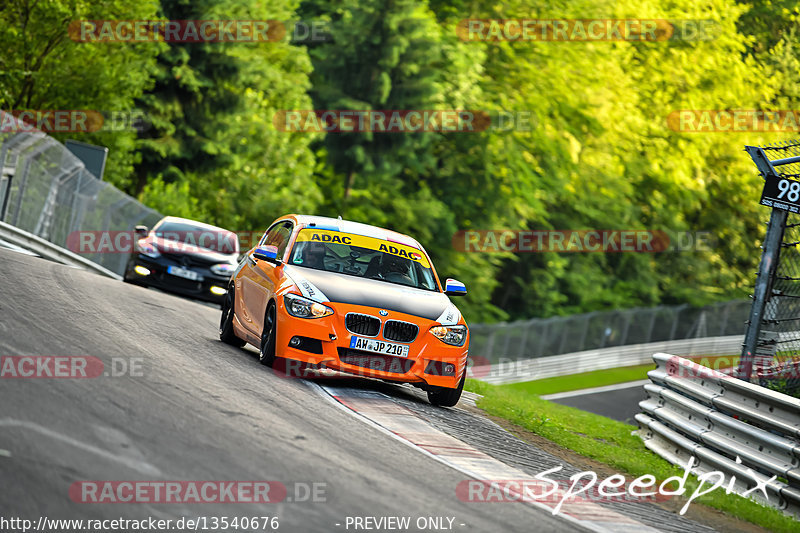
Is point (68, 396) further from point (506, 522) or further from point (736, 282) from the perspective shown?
point (736, 282)

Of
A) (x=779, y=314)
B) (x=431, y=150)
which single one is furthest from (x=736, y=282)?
(x=779, y=314)

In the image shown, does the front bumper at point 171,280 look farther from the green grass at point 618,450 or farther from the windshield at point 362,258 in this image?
the windshield at point 362,258

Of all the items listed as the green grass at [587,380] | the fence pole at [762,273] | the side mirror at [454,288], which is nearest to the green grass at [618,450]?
the fence pole at [762,273]

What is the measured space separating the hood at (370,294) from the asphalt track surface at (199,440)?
3.05 feet

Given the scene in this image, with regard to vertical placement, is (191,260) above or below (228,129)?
below

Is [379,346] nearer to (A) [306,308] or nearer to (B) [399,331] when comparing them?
(B) [399,331]

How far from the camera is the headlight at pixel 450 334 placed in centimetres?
1139

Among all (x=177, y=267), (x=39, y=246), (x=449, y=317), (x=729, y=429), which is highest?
(x=449, y=317)

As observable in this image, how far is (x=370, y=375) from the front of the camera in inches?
440

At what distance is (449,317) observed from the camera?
11633 millimetres

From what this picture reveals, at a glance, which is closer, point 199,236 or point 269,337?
point 269,337

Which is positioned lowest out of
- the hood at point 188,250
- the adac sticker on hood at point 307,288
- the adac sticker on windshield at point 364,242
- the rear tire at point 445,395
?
the hood at point 188,250

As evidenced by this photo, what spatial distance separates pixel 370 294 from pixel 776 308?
447 cm

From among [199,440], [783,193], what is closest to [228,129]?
[783,193]
